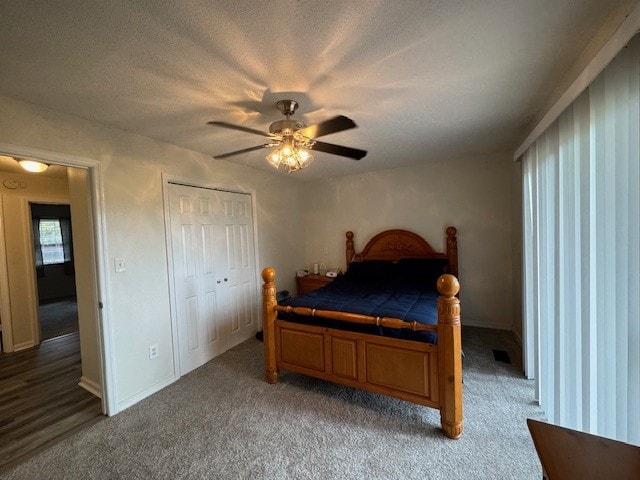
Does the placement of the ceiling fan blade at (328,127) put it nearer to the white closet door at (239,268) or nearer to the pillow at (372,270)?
the white closet door at (239,268)

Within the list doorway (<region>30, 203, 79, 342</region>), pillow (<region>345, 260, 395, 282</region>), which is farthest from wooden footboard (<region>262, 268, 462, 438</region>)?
doorway (<region>30, 203, 79, 342</region>)

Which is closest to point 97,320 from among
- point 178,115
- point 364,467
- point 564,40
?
point 178,115

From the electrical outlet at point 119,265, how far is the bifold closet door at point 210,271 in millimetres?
450

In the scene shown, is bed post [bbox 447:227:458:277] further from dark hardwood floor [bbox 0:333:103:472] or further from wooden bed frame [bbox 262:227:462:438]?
dark hardwood floor [bbox 0:333:103:472]

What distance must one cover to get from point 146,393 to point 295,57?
9.24ft

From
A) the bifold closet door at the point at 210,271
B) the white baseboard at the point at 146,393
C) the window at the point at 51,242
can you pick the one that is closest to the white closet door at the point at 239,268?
the bifold closet door at the point at 210,271

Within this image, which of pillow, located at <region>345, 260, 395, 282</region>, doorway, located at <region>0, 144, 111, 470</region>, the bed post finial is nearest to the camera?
doorway, located at <region>0, 144, 111, 470</region>

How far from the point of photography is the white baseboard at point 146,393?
2128 mm

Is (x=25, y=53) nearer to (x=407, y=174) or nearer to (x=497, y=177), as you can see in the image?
(x=407, y=174)

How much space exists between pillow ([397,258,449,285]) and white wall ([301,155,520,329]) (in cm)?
35

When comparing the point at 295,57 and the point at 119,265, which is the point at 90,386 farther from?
the point at 295,57

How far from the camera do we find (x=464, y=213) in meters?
3.53

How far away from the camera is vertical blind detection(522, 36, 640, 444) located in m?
1.05

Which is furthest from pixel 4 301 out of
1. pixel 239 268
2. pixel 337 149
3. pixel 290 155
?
pixel 337 149
